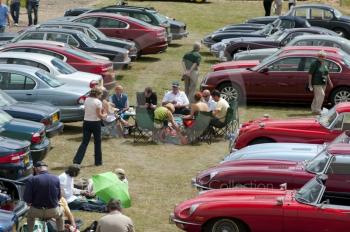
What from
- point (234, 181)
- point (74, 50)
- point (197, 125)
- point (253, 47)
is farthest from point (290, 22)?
point (234, 181)

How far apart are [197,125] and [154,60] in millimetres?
11121

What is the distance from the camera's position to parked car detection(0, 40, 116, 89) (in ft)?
76.1

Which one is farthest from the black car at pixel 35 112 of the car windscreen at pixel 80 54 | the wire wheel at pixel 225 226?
the wire wheel at pixel 225 226

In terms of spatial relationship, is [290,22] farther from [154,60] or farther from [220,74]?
[220,74]

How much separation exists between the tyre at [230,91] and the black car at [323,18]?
31.6 feet

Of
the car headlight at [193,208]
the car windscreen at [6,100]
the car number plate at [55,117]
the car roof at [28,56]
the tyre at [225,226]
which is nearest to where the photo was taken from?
the tyre at [225,226]

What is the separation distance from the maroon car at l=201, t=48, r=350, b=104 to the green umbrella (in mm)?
8746

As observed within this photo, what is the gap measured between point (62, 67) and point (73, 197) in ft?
24.6

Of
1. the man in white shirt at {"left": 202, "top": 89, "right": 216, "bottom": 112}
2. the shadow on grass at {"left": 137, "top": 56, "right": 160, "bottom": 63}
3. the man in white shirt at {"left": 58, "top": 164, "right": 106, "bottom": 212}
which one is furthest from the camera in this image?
the shadow on grass at {"left": 137, "top": 56, "right": 160, "bottom": 63}

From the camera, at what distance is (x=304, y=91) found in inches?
915

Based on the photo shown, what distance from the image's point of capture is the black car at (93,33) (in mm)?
27359

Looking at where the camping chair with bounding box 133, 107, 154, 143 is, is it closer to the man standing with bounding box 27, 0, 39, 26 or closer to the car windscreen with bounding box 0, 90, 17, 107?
the car windscreen with bounding box 0, 90, 17, 107

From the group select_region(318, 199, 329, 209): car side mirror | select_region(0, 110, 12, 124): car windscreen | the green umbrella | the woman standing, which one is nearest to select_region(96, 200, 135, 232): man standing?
select_region(318, 199, 329, 209): car side mirror

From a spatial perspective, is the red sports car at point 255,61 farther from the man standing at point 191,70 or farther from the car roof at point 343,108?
the car roof at point 343,108
